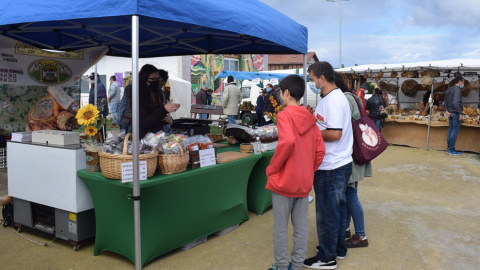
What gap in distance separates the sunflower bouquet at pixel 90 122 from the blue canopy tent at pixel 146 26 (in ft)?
1.77

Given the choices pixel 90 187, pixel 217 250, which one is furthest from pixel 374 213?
pixel 90 187

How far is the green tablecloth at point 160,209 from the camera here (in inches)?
120

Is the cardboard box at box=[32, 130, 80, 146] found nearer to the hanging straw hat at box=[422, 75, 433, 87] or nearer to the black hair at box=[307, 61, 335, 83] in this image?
the black hair at box=[307, 61, 335, 83]

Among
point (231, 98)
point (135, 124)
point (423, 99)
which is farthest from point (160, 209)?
point (423, 99)

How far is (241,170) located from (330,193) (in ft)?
4.16

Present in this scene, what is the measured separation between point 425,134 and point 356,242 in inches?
285

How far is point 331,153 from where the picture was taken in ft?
9.54

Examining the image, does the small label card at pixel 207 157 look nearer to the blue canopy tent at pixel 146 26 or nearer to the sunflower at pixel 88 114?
the blue canopy tent at pixel 146 26

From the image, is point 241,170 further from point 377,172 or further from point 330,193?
point 377,172

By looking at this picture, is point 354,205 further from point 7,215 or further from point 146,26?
point 7,215

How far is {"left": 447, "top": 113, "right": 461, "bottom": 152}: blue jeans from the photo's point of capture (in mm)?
8648

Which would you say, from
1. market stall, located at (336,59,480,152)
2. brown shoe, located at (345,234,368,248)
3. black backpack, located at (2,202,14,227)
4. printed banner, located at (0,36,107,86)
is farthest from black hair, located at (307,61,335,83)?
market stall, located at (336,59,480,152)

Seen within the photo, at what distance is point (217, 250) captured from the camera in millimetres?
3502

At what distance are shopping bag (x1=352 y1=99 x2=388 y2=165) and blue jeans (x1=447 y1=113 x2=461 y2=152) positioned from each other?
6.49m
